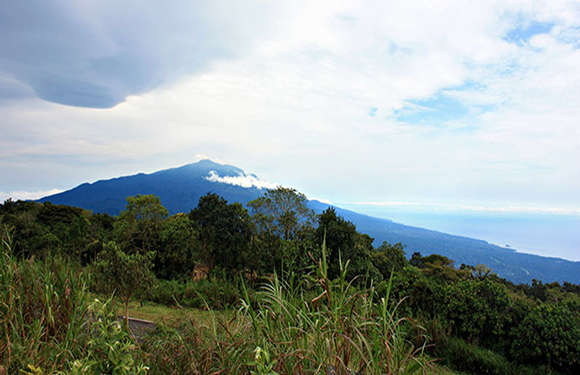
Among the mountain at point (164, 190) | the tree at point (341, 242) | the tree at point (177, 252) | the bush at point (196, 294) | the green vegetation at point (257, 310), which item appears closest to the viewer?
the green vegetation at point (257, 310)

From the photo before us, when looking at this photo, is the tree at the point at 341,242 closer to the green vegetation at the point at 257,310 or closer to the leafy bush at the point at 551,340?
the green vegetation at the point at 257,310

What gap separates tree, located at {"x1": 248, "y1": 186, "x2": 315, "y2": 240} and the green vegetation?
6cm

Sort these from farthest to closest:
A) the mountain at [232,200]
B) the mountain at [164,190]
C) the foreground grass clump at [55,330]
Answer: the mountain at [164,190] < the mountain at [232,200] < the foreground grass clump at [55,330]

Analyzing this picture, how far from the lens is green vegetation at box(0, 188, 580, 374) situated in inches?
82.7

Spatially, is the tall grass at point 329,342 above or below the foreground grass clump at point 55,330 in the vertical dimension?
above

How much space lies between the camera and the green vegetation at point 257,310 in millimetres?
2100

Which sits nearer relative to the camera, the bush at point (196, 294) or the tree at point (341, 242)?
the bush at point (196, 294)

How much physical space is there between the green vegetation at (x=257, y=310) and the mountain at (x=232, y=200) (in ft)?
291

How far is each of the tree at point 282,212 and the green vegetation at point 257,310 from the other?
6 centimetres

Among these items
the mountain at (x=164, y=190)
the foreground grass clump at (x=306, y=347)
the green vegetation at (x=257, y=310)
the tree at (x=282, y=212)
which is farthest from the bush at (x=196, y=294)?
the mountain at (x=164, y=190)

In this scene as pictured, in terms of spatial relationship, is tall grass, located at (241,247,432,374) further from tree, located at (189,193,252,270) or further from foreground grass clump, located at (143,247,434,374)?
tree, located at (189,193,252,270)

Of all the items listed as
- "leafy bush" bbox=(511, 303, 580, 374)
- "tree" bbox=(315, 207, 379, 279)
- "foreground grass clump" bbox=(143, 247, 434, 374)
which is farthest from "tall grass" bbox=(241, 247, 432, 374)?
"tree" bbox=(315, 207, 379, 279)

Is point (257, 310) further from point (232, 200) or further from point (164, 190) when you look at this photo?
point (164, 190)

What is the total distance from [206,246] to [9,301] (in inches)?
511
